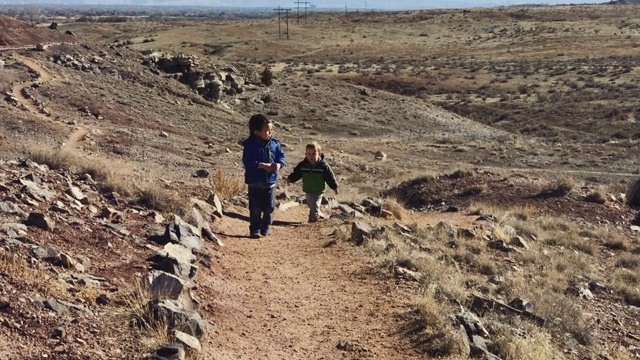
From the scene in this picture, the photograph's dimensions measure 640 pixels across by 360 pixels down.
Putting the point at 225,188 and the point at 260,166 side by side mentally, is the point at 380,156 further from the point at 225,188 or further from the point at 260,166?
the point at 260,166

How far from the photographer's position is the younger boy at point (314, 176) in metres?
11.6

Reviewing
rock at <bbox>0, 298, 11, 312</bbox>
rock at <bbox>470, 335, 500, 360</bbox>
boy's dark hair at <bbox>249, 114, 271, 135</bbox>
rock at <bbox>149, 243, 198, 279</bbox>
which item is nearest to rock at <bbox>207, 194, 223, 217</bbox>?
boy's dark hair at <bbox>249, 114, 271, 135</bbox>

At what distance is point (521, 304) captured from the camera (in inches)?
311

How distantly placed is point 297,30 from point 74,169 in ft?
324

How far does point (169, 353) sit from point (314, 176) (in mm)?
7114

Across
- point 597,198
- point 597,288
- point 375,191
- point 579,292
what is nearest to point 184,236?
point 579,292

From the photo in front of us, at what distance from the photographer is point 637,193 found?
17.3m

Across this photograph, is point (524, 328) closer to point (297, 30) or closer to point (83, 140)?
point (83, 140)

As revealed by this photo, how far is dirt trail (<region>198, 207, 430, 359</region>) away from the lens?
19.2 ft

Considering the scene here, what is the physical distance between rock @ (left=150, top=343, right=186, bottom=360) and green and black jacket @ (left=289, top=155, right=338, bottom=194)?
6.98 m

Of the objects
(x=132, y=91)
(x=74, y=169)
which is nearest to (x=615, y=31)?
(x=132, y=91)

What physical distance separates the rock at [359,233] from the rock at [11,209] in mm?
4590

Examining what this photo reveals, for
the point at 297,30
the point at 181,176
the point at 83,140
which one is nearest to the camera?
the point at 181,176

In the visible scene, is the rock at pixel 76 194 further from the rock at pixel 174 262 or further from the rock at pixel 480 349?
the rock at pixel 480 349
